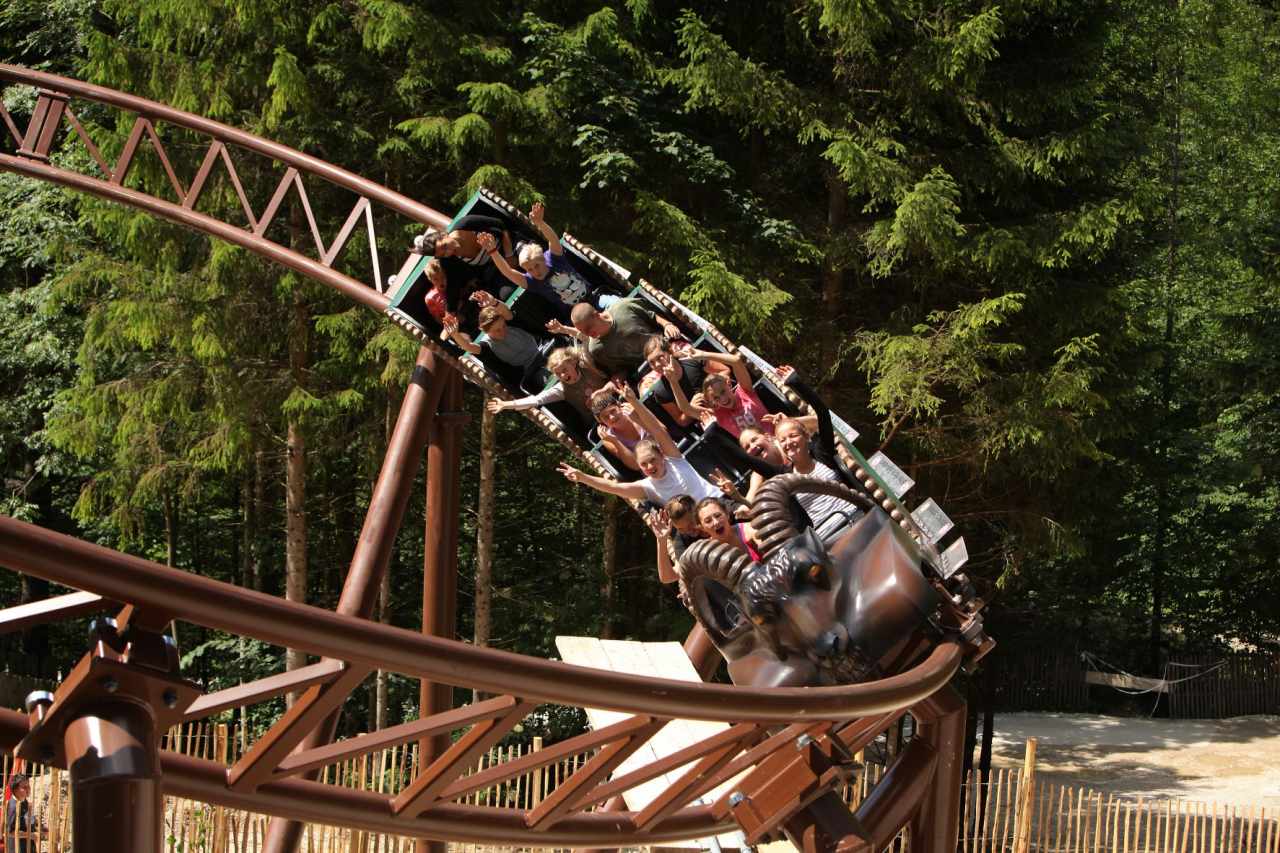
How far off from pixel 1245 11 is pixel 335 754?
71.9ft

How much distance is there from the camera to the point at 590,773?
140 inches

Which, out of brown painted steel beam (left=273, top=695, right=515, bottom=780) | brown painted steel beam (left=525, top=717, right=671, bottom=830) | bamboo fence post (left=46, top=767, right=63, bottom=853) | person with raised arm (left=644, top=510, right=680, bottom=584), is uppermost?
person with raised arm (left=644, top=510, right=680, bottom=584)

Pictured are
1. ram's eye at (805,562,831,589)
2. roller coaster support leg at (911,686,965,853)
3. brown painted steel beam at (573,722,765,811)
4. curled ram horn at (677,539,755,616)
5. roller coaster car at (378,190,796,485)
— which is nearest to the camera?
brown painted steel beam at (573,722,765,811)

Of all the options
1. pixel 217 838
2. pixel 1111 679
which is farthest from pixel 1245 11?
pixel 217 838

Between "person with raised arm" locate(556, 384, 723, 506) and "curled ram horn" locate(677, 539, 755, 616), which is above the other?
"person with raised arm" locate(556, 384, 723, 506)

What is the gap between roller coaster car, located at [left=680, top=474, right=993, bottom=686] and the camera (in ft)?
15.6

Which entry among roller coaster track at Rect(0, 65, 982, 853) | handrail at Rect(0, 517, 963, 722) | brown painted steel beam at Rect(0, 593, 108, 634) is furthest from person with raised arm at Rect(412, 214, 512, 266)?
brown painted steel beam at Rect(0, 593, 108, 634)

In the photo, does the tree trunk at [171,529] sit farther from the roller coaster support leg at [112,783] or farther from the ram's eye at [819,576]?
the roller coaster support leg at [112,783]

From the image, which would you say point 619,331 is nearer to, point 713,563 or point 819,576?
point 713,563

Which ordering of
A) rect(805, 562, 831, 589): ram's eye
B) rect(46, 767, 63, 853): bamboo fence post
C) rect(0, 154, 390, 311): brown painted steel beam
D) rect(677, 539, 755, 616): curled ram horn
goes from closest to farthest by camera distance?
1. rect(805, 562, 831, 589): ram's eye
2. rect(677, 539, 755, 616): curled ram horn
3. rect(0, 154, 390, 311): brown painted steel beam
4. rect(46, 767, 63, 853): bamboo fence post

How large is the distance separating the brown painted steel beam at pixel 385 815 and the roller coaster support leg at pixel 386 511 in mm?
2235

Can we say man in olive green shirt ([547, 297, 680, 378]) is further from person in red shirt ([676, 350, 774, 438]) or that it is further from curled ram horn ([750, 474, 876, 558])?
curled ram horn ([750, 474, 876, 558])

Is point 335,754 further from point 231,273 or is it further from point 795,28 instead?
point 795,28

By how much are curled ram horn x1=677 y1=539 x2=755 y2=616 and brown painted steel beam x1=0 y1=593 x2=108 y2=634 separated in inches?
105
